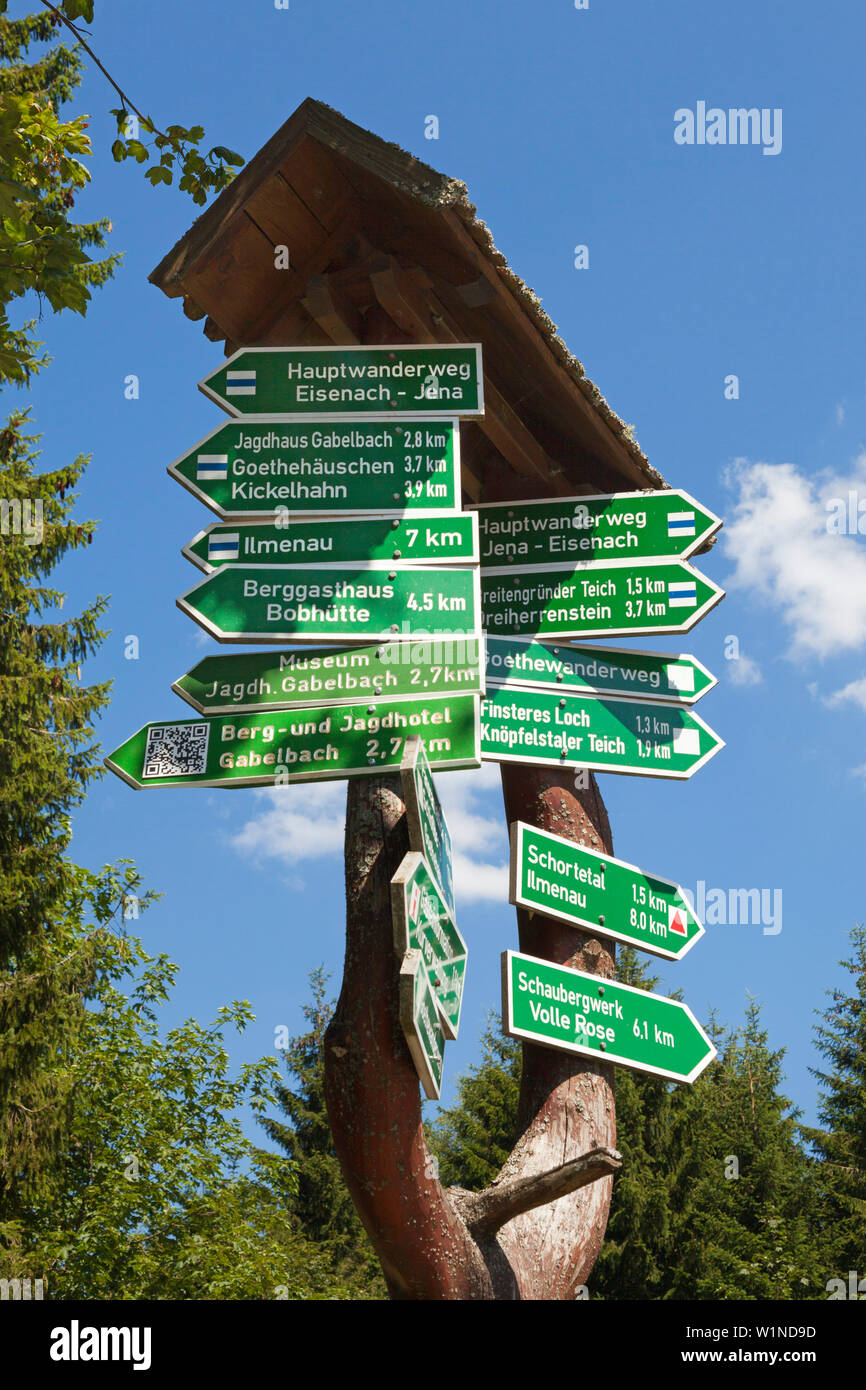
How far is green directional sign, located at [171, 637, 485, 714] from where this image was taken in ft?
12.7

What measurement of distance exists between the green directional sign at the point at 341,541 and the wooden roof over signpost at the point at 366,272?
3.02ft

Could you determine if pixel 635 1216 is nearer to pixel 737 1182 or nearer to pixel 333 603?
pixel 737 1182

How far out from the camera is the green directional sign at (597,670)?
15.1 feet

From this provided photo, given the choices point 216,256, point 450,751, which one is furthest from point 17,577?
point 450,751

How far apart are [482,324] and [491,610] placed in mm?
1122

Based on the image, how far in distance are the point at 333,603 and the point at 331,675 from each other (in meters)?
0.25

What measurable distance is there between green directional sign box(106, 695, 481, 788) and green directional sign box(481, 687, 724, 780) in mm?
692

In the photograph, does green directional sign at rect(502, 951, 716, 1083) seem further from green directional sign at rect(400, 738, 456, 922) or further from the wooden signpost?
green directional sign at rect(400, 738, 456, 922)

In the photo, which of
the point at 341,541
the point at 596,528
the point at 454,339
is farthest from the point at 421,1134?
the point at 454,339

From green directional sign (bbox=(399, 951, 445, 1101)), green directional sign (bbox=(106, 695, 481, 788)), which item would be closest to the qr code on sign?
green directional sign (bbox=(106, 695, 481, 788))

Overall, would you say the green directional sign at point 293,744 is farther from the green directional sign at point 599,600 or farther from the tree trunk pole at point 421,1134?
the green directional sign at point 599,600

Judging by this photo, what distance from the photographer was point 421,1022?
3.34 meters

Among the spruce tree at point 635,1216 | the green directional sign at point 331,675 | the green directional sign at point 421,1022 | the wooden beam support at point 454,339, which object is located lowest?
the spruce tree at point 635,1216

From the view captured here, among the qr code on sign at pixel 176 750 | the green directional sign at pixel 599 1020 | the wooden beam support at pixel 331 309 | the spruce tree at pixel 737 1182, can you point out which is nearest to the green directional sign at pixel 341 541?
the qr code on sign at pixel 176 750
